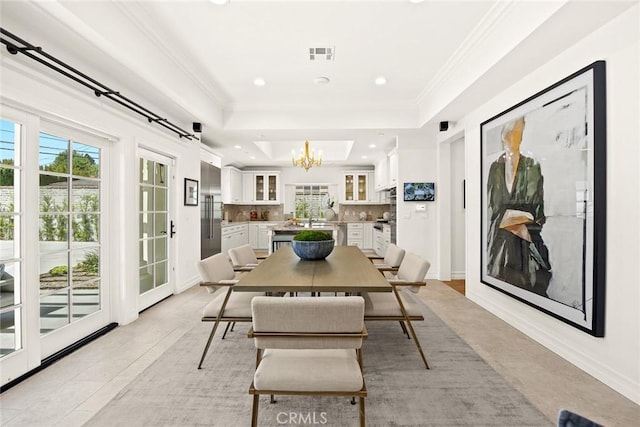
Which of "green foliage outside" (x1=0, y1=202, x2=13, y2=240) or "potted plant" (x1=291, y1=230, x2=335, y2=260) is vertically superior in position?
"green foliage outside" (x1=0, y1=202, x2=13, y2=240)

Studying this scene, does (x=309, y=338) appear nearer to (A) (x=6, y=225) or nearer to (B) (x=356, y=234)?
(A) (x=6, y=225)

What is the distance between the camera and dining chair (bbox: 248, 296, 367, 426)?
4.77 feet

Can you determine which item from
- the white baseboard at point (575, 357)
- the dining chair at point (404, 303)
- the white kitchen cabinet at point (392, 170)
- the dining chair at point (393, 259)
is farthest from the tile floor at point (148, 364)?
the white kitchen cabinet at point (392, 170)

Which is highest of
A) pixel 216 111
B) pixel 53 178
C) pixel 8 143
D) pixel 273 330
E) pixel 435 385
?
pixel 216 111

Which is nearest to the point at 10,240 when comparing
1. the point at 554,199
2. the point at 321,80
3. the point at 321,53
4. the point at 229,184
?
the point at 321,53

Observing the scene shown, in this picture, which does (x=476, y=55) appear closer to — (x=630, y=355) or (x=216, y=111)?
(x=630, y=355)

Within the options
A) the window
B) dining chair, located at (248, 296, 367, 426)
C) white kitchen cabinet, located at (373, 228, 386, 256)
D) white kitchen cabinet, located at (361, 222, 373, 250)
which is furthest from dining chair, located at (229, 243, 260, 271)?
the window

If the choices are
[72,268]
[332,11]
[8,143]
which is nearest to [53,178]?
[8,143]

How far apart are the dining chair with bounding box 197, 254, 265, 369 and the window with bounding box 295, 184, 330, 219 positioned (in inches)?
269

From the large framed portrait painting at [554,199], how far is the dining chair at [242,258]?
2565 millimetres

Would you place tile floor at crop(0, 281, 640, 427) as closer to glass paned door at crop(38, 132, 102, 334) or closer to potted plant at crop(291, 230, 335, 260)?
glass paned door at crop(38, 132, 102, 334)

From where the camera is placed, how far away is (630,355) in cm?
202

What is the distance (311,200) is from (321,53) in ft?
21.3

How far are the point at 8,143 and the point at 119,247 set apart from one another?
1.41 m
